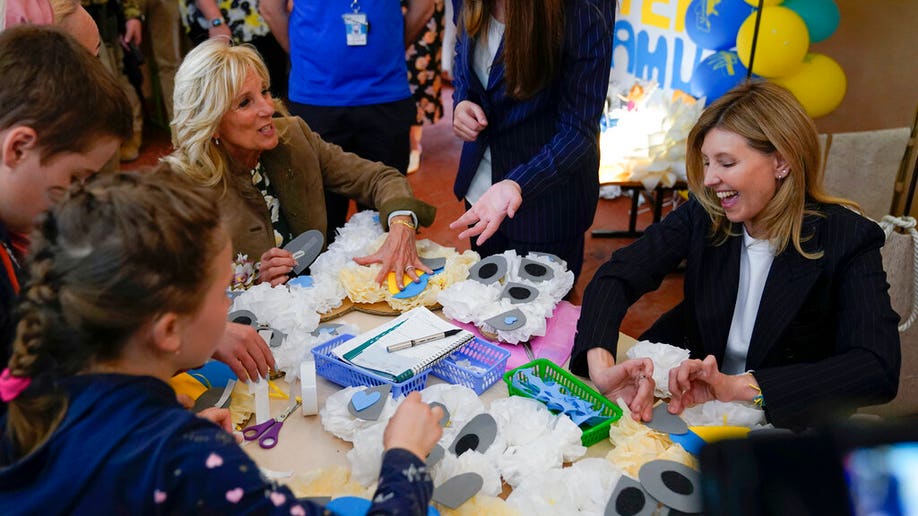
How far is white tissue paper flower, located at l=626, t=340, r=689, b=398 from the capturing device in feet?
5.65

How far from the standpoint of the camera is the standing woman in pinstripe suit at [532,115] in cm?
226

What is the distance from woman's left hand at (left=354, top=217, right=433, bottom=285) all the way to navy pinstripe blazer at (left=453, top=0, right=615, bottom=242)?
15.5 inches

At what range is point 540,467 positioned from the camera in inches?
56.9

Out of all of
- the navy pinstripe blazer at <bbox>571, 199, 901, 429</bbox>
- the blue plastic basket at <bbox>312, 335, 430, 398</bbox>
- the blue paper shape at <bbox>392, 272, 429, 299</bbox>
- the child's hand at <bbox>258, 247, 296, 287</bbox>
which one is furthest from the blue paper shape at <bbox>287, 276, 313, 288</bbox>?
the navy pinstripe blazer at <bbox>571, 199, 901, 429</bbox>

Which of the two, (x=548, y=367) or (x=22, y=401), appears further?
(x=548, y=367)

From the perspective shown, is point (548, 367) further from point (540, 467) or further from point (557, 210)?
point (557, 210)

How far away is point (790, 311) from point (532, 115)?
3.47 ft

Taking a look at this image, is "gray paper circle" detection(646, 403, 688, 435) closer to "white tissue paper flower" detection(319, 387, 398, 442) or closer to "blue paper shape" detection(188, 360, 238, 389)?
"white tissue paper flower" detection(319, 387, 398, 442)

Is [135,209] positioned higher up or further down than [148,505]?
higher up

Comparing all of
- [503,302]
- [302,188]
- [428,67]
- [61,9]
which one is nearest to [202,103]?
[302,188]

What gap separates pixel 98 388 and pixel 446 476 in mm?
667

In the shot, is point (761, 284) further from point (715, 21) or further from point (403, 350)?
point (715, 21)

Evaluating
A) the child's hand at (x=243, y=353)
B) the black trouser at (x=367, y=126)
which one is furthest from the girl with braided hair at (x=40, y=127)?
the black trouser at (x=367, y=126)

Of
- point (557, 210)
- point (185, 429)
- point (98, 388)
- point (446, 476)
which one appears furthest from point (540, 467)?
point (557, 210)
